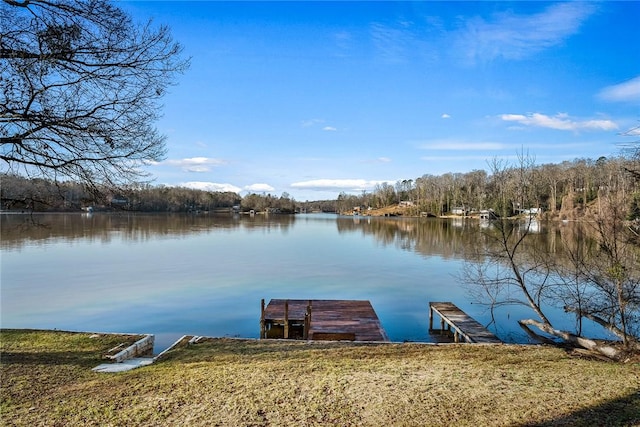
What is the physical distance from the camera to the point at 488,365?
7262 millimetres

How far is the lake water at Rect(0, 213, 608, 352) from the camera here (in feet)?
50.4

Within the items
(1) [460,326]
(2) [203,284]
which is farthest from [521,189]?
(2) [203,284]

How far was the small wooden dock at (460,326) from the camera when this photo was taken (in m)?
12.5

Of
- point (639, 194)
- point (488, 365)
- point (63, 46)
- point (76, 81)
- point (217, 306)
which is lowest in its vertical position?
point (217, 306)

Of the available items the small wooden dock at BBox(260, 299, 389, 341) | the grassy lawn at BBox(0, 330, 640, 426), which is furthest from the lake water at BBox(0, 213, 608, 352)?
the grassy lawn at BBox(0, 330, 640, 426)

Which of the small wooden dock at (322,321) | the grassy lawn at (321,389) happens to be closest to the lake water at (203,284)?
the small wooden dock at (322,321)

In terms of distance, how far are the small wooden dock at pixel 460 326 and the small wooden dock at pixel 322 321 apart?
98.5 inches

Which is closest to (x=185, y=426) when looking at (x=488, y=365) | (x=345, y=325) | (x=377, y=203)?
(x=488, y=365)

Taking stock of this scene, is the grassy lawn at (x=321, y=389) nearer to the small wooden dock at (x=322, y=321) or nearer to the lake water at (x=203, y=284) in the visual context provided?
the lake water at (x=203, y=284)

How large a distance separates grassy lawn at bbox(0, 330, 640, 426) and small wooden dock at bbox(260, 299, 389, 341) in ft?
14.9

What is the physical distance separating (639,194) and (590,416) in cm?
1550

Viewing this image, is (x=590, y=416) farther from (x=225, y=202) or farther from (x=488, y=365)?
(x=225, y=202)

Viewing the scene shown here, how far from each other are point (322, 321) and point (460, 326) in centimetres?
469

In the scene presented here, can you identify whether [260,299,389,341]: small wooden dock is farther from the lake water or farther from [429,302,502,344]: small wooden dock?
[429,302,502,344]: small wooden dock
